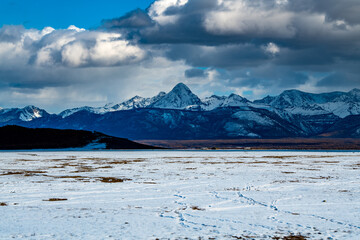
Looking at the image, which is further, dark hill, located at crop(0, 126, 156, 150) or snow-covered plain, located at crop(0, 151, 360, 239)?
dark hill, located at crop(0, 126, 156, 150)

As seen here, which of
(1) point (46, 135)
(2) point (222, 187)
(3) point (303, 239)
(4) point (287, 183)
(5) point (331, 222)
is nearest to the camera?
(3) point (303, 239)

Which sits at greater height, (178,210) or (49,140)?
(49,140)

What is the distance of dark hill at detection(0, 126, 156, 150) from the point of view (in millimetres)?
174125

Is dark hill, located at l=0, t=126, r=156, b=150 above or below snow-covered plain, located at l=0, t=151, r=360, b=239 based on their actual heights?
above

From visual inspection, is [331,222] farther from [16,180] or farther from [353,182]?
[16,180]

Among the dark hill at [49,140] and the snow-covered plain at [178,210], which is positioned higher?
the dark hill at [49,140]

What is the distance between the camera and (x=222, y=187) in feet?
112

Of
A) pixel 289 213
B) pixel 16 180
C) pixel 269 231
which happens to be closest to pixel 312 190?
pixel 289 213

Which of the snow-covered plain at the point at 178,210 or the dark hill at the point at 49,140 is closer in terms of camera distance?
the snow-covered plain at the point at 178,210

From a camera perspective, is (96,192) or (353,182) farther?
(353,182)

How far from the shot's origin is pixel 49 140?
186750 millimetres

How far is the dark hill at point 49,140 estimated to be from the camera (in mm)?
174125

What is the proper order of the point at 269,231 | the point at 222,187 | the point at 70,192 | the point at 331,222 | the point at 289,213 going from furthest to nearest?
the point at 222,187, the point at 70,192, the point at 289,213, the point at 331,222, the point at 269,231

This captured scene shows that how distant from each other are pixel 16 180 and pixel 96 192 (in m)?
11.8
